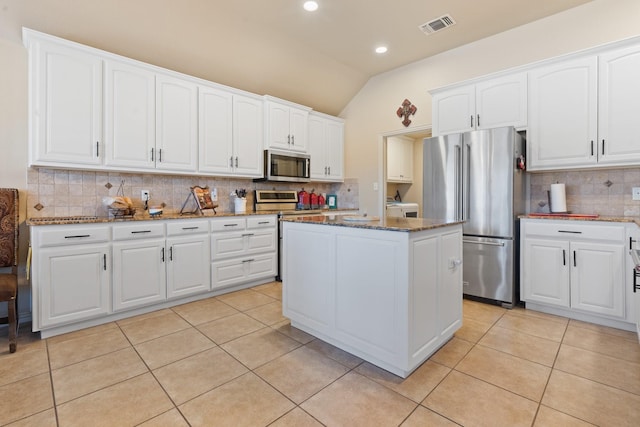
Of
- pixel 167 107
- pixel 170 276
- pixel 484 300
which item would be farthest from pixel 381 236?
pixel 167 107

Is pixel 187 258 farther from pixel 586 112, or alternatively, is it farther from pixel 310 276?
pixel 586 112

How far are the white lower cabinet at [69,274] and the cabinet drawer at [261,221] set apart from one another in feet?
4.74

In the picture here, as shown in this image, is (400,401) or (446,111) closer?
(400,401)

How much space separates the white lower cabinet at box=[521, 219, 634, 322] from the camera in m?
2.58

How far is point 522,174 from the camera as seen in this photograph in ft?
10.8

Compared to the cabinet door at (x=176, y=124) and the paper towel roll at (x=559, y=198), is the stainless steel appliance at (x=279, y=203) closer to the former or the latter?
the cabinet door at (x=176, y=124)

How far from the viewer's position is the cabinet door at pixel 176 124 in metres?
3.24

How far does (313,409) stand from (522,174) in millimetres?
3049

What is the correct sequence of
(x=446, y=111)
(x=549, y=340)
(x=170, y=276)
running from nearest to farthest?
(x=549, y=340)
(x=170, y=276)
(x=446, y=111)

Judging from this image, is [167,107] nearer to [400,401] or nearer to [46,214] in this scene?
[46,214]

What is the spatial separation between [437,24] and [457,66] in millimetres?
710

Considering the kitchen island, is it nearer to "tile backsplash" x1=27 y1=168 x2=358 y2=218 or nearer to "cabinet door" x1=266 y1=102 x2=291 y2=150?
"tile backsplash" x1=27 y1=168 x2=358 y2=218

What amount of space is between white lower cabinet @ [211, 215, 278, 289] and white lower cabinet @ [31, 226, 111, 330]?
3.30 ft

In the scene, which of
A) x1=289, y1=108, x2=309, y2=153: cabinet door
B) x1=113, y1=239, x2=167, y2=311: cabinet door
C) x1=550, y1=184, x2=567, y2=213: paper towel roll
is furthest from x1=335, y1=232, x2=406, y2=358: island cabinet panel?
x1=289, y1=108, x2=309, y2=153: cabinet door
